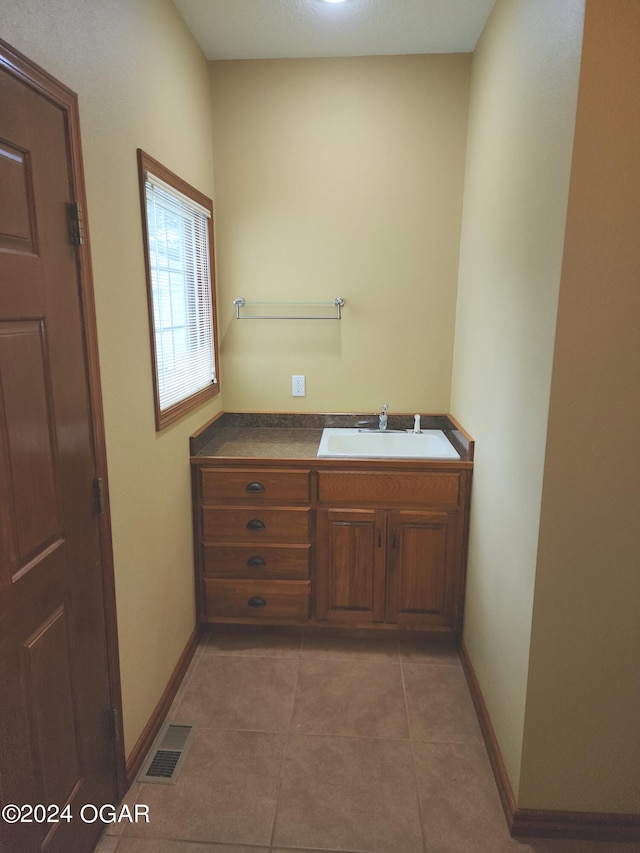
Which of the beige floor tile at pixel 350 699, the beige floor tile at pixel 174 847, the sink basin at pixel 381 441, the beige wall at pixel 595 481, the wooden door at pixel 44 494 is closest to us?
the wooden door at pixel 44 494

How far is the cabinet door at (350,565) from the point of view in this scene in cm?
243

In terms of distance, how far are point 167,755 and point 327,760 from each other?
22.5 inches

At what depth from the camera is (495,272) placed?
2.00m

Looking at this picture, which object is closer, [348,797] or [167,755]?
[348,797]

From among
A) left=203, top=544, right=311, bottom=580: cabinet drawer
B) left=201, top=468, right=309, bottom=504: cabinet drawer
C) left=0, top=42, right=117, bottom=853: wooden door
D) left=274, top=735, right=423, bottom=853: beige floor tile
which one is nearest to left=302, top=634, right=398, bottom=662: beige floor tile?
left=203, top=544, right=311, bottom=580: cabinet drawer

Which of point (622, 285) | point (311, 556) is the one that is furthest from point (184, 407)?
point (622, 285)

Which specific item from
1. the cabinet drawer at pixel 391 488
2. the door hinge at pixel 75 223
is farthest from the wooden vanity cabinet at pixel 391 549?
the door hinge at pixel 75 223

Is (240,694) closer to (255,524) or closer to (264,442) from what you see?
(255,524)

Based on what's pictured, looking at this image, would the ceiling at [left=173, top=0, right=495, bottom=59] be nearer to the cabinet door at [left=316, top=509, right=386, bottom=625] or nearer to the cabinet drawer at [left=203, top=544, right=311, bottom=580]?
the cabinet door at [left=316, top=509, right=386, bottom=625]

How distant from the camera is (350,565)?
2.48 metres

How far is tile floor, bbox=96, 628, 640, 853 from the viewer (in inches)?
62.7

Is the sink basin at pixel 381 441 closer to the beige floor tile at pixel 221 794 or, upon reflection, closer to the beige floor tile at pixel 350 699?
the beige floor tile at pixel 350 699

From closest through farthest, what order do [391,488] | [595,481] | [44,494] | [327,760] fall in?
[44,494] → [595,481] → [327,760] → [391,488]

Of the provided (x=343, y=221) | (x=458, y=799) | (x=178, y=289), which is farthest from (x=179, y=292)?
(x=458, y=799)
